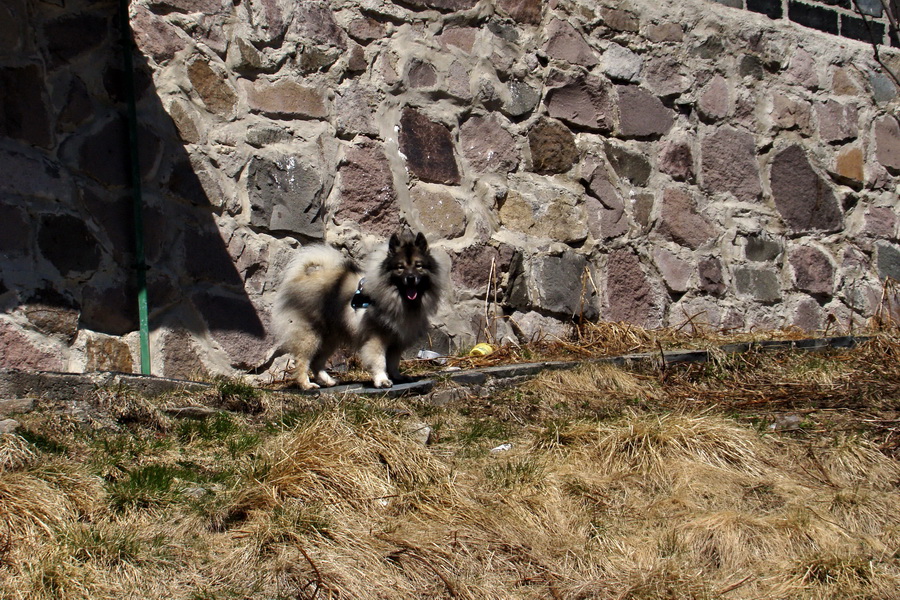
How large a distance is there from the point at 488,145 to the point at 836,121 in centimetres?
350

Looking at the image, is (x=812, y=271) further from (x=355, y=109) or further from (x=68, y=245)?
(x=68, y=245)

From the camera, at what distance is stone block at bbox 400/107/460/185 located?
21.4 feet

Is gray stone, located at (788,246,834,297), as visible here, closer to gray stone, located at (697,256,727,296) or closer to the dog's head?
gray stone, located at (697,256,727,296)

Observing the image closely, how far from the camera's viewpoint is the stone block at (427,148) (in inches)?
256

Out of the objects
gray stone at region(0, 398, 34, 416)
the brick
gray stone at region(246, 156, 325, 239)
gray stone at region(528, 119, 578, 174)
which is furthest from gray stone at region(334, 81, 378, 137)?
the brick

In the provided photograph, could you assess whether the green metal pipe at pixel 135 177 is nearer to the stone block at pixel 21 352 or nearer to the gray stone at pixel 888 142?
the stone block at pixel 21 352

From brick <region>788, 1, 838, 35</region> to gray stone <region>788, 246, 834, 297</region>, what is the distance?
2.03 m

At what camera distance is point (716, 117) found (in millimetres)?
7738

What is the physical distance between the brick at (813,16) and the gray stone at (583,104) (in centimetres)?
218

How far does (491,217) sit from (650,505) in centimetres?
356

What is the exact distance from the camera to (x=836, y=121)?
828cm

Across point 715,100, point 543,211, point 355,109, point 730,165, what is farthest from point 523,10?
point 730,165

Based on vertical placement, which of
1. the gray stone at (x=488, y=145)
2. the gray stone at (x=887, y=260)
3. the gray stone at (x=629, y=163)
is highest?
the gray stone at (x=488, y=145)

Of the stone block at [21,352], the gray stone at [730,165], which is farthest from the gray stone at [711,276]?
the stone block at [21,352]
